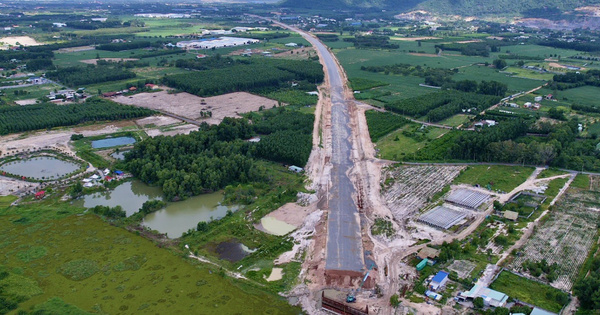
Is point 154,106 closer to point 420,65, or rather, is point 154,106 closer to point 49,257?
point 49,257

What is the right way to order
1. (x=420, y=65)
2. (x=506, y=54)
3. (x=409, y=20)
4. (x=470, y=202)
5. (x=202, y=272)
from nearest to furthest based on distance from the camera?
(x=202, y=272) < (x=470, y=202) < (x=420, y=65) < (x=506, y=54) < (x=409, y=20)

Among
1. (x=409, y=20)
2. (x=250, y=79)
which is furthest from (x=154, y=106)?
(x=409, y=20)

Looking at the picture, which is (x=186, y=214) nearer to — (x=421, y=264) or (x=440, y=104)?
(x=421, y=264)

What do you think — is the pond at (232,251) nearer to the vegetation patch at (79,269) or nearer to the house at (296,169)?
the vegetation patch at (79,269)

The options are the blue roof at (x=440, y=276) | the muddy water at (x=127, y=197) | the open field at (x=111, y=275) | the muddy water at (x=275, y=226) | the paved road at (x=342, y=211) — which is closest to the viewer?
the open field at (x=111, y=275)

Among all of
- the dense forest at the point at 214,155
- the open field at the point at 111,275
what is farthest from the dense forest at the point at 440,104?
the open field at the point at 111,275
